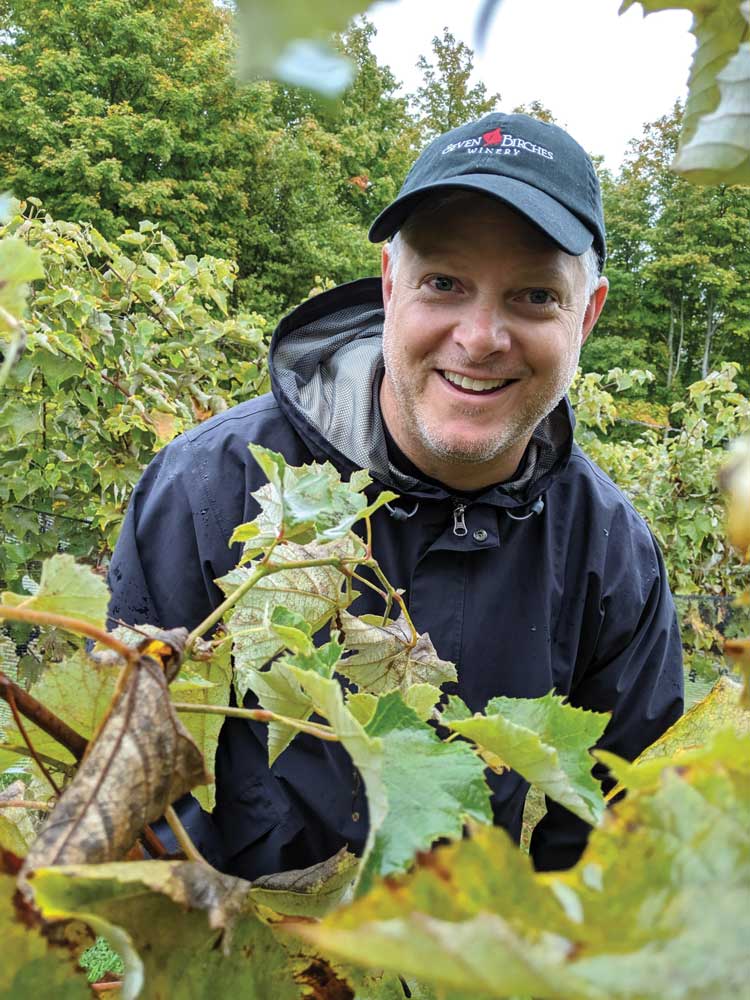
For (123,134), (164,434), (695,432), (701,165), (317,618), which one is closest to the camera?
(701,165)

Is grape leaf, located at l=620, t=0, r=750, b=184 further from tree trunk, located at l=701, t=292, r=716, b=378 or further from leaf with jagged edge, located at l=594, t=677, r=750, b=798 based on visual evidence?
tree trunk, located at l=701, t=292, r=716, b=378

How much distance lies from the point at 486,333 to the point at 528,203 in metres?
0.31

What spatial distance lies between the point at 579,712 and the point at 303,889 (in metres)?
0.24

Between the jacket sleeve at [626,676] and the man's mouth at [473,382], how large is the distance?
55cm

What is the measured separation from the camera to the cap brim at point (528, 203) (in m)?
1.96

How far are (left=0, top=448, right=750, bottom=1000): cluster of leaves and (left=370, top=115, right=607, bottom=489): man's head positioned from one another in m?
1.44

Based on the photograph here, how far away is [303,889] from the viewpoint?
64 centimetres

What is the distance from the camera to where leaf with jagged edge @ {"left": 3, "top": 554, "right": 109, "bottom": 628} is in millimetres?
514

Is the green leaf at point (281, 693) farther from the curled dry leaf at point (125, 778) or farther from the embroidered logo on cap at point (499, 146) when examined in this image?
the embroidered logo on cap at point (499, 146)

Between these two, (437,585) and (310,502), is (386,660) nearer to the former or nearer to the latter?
(310,502)

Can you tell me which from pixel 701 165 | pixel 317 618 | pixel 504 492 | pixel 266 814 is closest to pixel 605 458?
pixel 504 492

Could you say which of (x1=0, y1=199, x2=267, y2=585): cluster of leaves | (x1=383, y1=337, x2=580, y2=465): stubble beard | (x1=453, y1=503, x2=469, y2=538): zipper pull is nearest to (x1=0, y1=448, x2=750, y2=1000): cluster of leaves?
(x1=453, y1=503, x2=469, y2=538): zipper pull

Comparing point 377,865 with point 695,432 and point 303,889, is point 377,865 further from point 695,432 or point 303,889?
point 695,432

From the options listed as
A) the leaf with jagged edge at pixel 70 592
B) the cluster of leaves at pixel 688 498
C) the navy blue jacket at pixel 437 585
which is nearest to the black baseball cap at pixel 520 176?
the navy blue jacket at pixel 437 585
